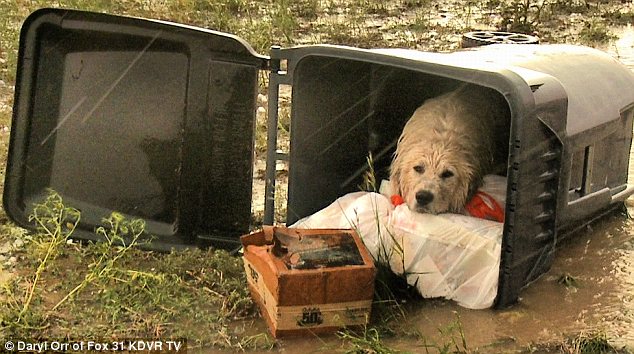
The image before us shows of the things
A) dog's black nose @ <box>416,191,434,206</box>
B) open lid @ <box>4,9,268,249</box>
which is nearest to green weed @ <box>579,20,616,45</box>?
dog's black nose @ <box>416,191,434,206</box>

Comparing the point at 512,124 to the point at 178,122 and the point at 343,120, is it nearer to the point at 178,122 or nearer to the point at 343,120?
the point at 343,120

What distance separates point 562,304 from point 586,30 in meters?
5.76

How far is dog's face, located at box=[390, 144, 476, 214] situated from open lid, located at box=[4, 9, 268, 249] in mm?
714

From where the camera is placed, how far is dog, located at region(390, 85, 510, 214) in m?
4.04

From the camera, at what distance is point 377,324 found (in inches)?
143

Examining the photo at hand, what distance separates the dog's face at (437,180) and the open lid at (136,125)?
71 centimetres

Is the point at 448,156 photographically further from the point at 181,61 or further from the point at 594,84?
the point at 181,61

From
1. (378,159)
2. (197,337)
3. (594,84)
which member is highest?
(594,84)

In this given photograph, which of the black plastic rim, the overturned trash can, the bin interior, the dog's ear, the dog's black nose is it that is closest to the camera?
the overturned trash can

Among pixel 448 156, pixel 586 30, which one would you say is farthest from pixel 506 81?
pixel 586 30

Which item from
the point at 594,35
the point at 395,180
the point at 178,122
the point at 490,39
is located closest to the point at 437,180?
the point at 395,180

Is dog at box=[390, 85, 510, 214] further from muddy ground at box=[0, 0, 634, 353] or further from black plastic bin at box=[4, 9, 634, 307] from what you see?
muddy ground at box=[0, 0, 634, 353]

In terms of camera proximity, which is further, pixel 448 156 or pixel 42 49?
pixel 42 49

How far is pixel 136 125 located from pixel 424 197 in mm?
1322
